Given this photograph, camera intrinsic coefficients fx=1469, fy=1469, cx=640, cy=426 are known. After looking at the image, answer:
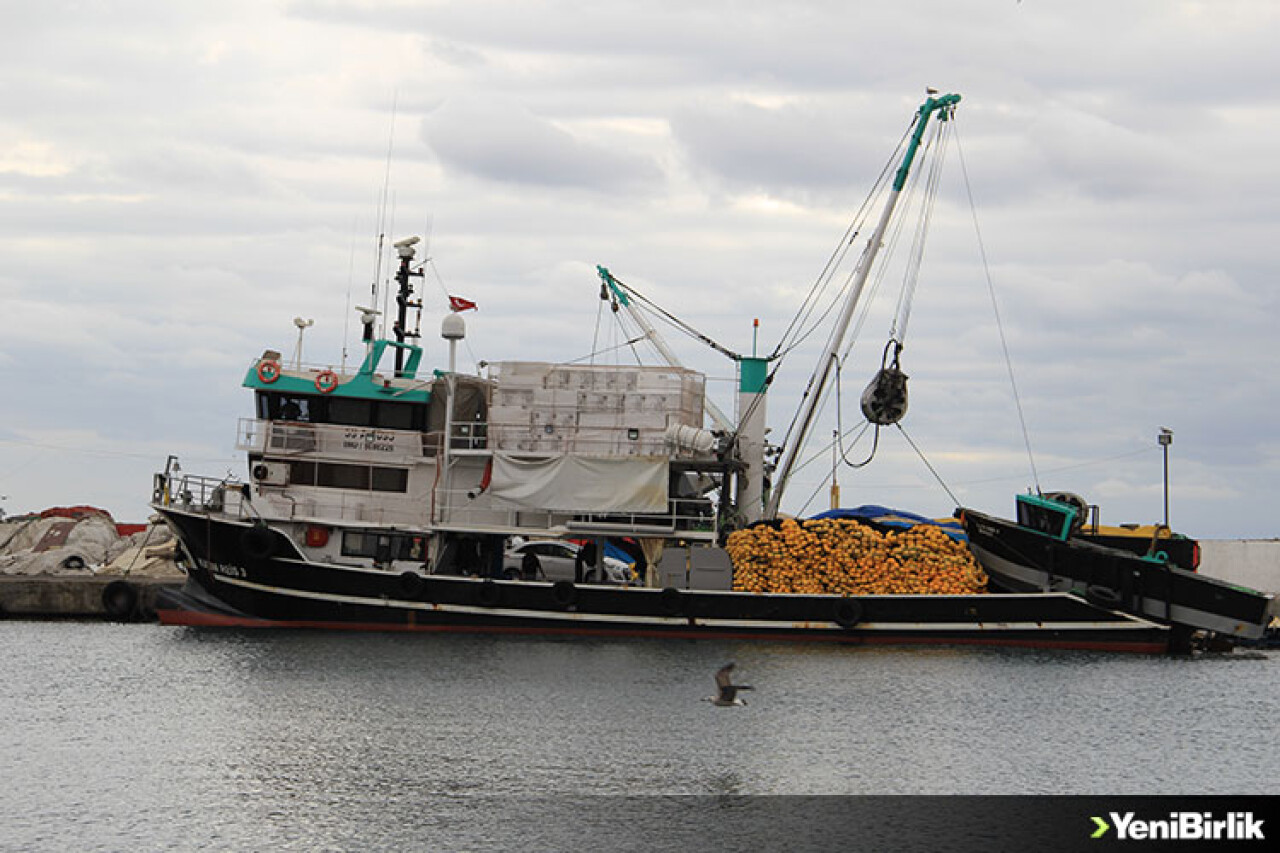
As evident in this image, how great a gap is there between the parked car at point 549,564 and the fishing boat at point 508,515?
363cm

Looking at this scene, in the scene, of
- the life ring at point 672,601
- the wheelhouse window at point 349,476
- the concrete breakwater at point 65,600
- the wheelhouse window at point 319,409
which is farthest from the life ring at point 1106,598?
the concrete breakwater at point 65,600

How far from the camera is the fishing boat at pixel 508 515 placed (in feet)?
138

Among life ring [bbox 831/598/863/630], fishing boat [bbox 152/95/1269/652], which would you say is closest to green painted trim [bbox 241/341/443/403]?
fishing boat [bbox 152/95/1269/652]

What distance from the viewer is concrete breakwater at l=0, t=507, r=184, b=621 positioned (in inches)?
2007

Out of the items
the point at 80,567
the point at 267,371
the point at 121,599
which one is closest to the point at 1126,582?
the point at 267,371

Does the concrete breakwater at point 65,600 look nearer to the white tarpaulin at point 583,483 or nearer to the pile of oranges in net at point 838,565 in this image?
the white tarpaulin at point 583,483

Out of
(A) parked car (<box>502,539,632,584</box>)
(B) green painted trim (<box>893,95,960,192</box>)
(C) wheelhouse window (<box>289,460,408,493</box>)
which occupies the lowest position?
(A) parked car (<box>502,539,632,584</box>)

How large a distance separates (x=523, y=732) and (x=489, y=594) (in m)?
14.2

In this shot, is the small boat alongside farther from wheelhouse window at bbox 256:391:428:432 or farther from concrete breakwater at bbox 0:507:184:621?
concrete breakwater at bbox 0:507:184:621

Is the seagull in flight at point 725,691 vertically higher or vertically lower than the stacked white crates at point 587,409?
lower

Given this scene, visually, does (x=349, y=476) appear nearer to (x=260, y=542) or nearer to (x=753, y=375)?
(x=260, y=542)

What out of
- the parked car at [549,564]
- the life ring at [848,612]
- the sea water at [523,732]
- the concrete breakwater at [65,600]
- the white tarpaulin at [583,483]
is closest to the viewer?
the sea water at [523,732]

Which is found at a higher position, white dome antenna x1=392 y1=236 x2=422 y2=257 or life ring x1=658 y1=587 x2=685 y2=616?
white dome antenna x1=392 y1=236 x2=422 y2=257

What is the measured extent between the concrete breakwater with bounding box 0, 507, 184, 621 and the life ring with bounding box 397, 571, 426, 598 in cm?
1162
